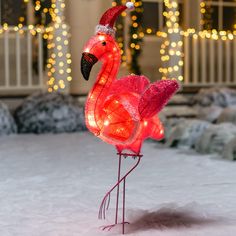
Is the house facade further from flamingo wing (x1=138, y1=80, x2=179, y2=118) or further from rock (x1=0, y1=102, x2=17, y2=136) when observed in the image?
flamingo wing (x1=138, y1=80, x2=179, y2=118)

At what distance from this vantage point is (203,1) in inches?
473

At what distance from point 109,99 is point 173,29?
7.12 m

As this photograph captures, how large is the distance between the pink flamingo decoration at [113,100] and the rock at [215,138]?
304cm

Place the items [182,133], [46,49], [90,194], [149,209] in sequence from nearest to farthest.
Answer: [149,209] → [90,194] → [182,133] → [46,49]

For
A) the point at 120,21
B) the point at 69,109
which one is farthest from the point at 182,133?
the point at 120,21

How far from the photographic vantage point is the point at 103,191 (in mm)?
4691

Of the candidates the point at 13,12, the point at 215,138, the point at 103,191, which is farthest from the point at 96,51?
the point at 13,12

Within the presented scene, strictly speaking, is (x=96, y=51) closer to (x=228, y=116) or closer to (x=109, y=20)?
(x=109, y=20)

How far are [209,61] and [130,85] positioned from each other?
8.41 m

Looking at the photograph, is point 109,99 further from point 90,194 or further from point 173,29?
point 173,29

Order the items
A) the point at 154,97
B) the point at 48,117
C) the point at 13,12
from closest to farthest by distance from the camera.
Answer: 1. the point at 154,97
2. the point at 48,117
3. the point at 13,12

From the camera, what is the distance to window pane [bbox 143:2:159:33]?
11.9m

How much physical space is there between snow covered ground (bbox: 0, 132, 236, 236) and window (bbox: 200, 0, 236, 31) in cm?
530

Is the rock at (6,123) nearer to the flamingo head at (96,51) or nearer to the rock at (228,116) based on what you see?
the rock at (228,116)
